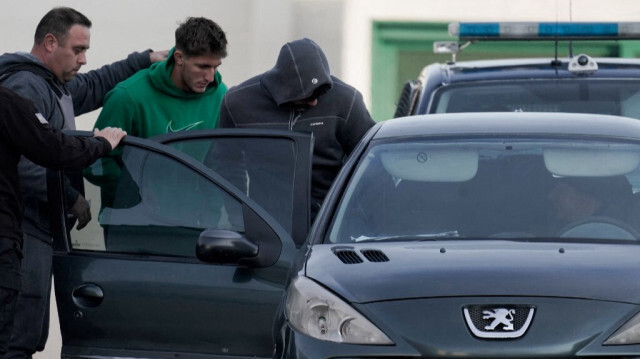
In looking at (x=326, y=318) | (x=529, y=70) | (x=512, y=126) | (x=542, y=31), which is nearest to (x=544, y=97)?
(x=529, y=70)

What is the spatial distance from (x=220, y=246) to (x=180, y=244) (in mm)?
650

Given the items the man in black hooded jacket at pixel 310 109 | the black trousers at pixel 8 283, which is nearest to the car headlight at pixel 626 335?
the black trousers at pixel 8 283

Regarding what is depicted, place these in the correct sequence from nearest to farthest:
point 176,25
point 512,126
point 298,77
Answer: point 512,126
point 298,77
point 176,25

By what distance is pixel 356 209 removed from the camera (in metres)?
5.59

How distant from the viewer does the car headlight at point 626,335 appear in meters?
4.56

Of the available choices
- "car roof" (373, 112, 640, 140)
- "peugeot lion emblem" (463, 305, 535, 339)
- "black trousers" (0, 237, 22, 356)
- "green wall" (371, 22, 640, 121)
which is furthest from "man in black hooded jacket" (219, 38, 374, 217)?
"green wall" (371, 22, 640, 121)

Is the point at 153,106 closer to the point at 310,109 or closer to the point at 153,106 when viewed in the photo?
the point at 153,106

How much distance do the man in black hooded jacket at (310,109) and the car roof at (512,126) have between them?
0.93 m

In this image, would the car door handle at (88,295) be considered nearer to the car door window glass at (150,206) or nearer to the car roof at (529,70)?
the car door window glass at (150,206)

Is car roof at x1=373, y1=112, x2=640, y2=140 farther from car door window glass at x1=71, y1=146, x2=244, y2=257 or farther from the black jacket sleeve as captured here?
the black jacket sleeve

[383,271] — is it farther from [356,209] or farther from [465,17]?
[465,17]

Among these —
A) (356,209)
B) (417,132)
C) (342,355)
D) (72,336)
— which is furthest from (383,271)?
(72,336)

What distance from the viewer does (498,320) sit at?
462 centimetres

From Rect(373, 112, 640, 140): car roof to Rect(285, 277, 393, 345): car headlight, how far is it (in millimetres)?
1148
